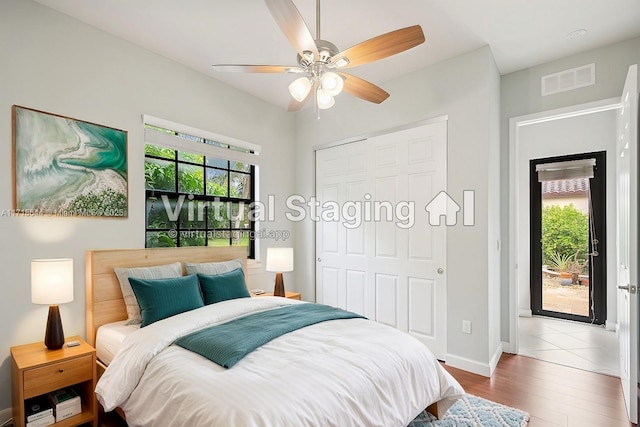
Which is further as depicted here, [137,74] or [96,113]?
[137,74]

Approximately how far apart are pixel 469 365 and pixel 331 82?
2681 millimetres

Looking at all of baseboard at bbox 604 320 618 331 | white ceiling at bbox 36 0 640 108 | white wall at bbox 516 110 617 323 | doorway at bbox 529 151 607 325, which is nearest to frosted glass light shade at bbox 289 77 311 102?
white ceiling at bbox 36 0 640 108

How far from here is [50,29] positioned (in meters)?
2.45

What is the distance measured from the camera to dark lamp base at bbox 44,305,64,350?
2193 millimetres

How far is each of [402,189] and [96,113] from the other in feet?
9.19

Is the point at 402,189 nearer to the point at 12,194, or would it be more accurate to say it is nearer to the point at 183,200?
the point at 183,200

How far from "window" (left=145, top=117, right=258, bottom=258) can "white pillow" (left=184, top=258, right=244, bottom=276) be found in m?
0.40

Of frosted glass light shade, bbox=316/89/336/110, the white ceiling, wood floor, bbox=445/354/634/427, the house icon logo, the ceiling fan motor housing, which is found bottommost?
wood floor, bbox=445/354/634/427

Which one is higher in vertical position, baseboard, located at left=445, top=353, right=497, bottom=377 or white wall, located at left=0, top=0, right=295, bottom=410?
→ white wall, located at left=0, top=0, right=295, bottom=410

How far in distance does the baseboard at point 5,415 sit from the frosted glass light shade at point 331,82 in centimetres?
289

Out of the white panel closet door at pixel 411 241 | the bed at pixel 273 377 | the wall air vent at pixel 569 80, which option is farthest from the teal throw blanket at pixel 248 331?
the wall air vent at pixel 569 80

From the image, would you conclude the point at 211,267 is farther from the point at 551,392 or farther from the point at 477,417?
the point at 551,392

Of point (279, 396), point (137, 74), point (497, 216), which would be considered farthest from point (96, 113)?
point (497, 216)

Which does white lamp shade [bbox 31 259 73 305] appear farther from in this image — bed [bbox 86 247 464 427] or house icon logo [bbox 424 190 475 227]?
house icon logo [bbox 424 190 475 227]
